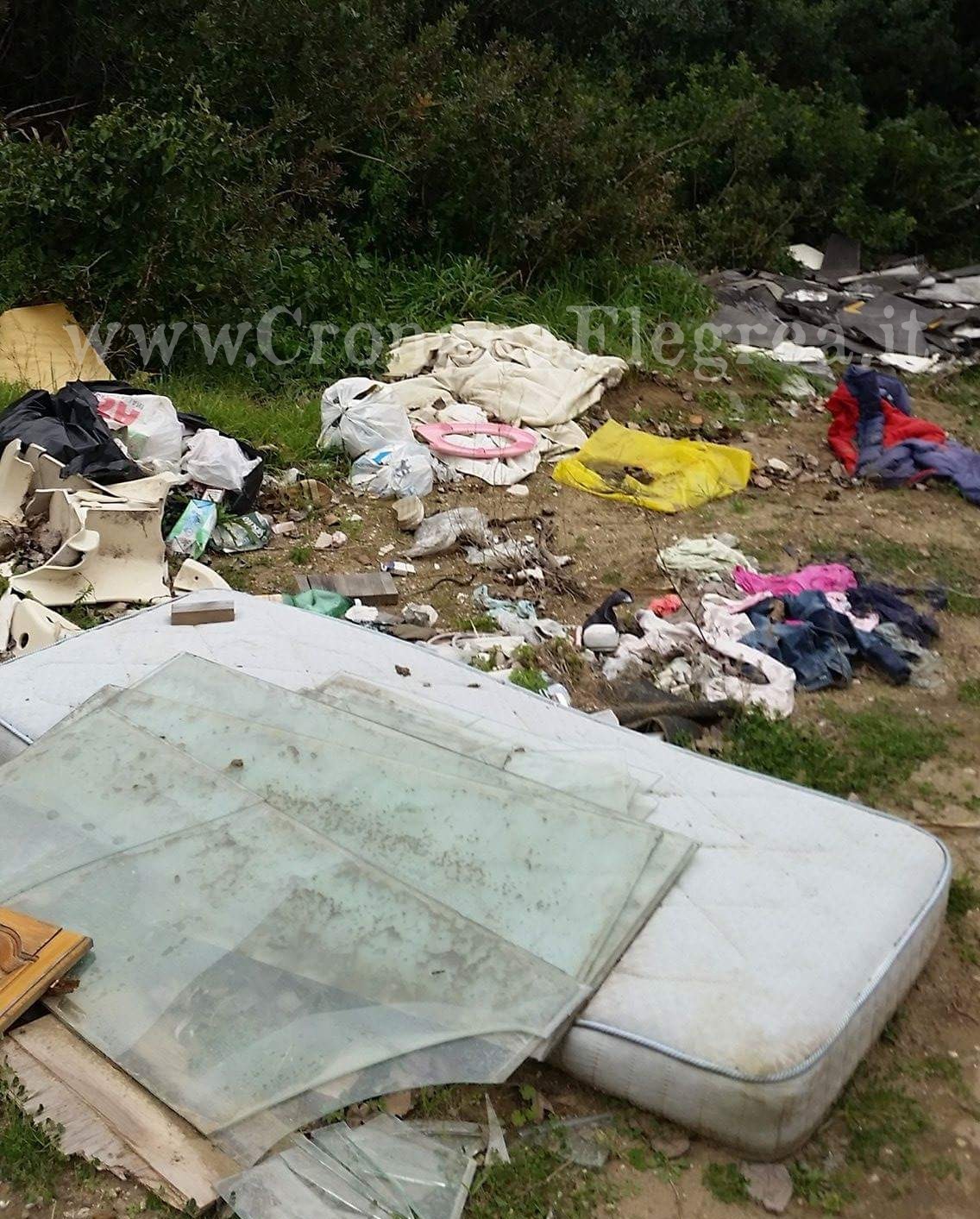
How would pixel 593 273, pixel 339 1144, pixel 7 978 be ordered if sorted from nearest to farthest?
pixel 339 1144 → pixel 7 978 → pixel 593 273

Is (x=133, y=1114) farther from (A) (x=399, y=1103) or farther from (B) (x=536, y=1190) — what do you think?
(B) (x=536, y=1190)

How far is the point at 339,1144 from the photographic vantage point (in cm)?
190

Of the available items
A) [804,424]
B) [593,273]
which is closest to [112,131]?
[593,273]

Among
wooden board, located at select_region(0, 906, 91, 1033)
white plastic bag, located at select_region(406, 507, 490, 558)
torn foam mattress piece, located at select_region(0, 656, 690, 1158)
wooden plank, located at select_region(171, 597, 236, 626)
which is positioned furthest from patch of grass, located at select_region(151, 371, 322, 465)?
wooden board, located at select_region(0, 906, 91, 1033)

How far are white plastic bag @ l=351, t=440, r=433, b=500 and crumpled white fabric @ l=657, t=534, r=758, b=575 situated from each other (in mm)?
1178

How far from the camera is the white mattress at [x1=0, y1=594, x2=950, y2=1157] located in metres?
1.99

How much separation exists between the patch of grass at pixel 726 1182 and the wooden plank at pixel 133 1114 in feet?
2.68

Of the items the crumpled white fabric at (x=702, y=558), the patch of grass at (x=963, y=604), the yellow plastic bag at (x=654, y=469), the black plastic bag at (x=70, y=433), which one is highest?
the black plastic bag at (x=70, y=433)

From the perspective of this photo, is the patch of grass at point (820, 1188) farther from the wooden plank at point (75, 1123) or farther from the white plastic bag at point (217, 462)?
the white plastic bag at point (217, 462)

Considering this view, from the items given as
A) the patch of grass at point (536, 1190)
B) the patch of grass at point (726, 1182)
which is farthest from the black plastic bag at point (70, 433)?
the patch of grass at point (726, 1182)

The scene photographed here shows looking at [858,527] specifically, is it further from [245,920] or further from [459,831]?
[245,920]

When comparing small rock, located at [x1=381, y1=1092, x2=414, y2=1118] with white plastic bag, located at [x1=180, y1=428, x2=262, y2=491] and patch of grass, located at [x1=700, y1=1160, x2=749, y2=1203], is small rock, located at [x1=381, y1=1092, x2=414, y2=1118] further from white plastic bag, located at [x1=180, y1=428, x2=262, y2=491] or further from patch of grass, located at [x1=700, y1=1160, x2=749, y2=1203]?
white plastic bag, located at [x1=180, y1=428, x2=262, y2=491]

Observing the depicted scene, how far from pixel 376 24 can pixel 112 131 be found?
86.9 inches

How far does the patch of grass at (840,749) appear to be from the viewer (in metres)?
3.41
